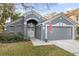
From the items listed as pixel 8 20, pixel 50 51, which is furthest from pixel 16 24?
pixel 50 51

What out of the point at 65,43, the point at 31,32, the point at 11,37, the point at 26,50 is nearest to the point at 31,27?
the point at 31,32

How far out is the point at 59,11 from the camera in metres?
9.62

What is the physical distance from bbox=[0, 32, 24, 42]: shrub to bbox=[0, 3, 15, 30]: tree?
0.44 metres

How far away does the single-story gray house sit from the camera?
923 centimetres

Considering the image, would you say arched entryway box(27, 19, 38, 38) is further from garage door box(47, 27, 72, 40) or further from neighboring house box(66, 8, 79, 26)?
neighboring house box(66, 8, 79, 26)

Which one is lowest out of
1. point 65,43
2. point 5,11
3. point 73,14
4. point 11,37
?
point 65,43

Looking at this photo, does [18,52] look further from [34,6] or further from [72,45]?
[72,45]

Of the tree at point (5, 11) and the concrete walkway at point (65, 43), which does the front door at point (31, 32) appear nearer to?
the concrete walkway at point (65, 43)

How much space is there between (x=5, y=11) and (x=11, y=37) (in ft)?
3.55

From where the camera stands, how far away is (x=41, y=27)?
10.7 meters

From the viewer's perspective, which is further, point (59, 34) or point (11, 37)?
point (59, 34)

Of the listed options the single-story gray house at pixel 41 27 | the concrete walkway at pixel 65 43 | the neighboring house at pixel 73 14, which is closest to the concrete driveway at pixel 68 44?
the concrete walkway at pixel 65 43

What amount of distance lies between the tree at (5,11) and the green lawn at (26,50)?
36.8 inches

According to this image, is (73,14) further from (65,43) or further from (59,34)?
(65,43)
